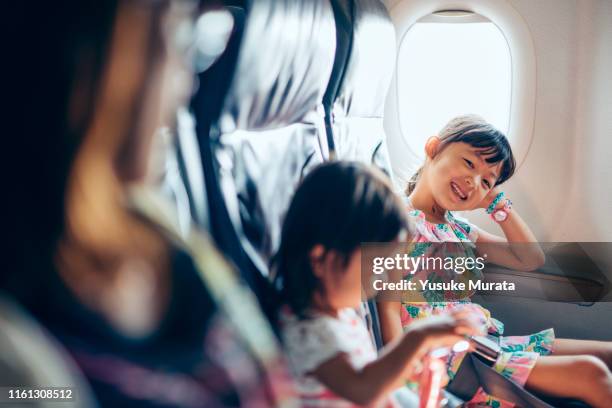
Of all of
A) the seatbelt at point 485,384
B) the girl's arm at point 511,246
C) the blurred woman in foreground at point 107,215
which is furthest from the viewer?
the girl's arm at point 511,246

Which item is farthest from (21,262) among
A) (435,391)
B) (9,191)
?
(435,391)

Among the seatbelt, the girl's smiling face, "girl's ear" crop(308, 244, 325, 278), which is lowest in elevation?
the seatbelt

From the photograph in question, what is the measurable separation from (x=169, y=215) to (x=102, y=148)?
0.13m

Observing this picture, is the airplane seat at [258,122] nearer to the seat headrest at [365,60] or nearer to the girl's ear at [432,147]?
the seat headrest at [365,60]

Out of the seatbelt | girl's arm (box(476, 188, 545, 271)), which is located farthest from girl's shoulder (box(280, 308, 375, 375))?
girl's arm (box(476, 188, 545, 271))

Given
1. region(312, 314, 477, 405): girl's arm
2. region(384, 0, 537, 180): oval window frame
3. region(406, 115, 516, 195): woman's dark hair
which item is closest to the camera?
region(312, 314, 477, 405): girl's arm

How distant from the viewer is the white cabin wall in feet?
5.74

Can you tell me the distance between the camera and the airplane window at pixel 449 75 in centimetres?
176

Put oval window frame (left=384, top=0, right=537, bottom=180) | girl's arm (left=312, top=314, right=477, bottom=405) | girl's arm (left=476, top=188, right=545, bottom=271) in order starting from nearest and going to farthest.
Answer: girl's arm (left=312, top=314, right=477, bottom=405) < girl's arm (left=476, top=188, right=545, bottom=271) < oval window frame (left=384, top=0, right=537, bottom=180)

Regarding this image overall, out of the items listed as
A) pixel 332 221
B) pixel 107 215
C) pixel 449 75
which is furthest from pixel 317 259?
pixel 449 75

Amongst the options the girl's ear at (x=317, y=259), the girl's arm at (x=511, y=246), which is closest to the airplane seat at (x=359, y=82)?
the girl's ear at (x=317, y=259)

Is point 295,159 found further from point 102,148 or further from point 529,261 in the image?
point 529,261

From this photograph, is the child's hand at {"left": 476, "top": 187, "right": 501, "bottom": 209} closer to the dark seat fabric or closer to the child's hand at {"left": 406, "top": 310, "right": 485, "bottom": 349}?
the dark seat fabric

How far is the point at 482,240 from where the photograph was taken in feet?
4.59
